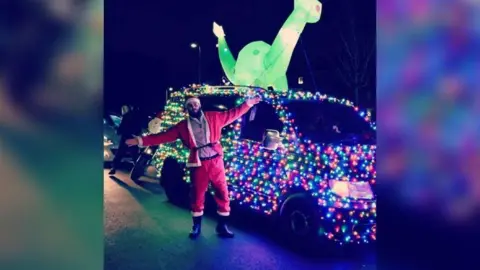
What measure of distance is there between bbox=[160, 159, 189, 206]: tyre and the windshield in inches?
103

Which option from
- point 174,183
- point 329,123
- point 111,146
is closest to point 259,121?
point 329,123

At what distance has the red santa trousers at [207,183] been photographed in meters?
7.34

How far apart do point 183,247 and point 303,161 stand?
181 cm

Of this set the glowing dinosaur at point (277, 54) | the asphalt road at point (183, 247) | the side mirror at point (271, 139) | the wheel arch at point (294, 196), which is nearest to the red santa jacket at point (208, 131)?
the side mirror at point (271, 139)

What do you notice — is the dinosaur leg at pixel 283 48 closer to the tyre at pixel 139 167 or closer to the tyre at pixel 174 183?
the tyre at pixel 139 167

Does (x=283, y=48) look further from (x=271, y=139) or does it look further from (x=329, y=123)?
(x=271, y=139)

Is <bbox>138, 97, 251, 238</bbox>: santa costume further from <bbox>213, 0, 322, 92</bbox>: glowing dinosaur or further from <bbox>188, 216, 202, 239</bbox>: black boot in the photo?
<bbox>213, 0, 322, 92</bbox>: glowing dinosaur

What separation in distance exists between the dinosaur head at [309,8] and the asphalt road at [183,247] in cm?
629

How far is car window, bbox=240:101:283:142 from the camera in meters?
7.34

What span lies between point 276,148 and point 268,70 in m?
7.18
